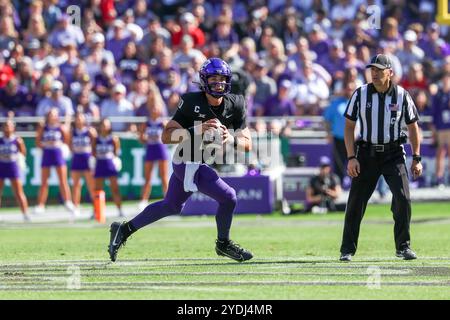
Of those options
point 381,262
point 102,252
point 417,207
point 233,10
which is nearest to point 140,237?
point 102,252

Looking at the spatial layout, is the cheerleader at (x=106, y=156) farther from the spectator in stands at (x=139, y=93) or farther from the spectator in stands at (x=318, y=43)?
the spectator in stands at (x=318, y=43)

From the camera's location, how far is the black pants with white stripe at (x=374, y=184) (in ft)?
36.1

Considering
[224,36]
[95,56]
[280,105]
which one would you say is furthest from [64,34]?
[280,105]

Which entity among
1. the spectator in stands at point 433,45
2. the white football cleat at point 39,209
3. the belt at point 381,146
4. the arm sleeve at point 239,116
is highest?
the spectator in stands at point 433,45

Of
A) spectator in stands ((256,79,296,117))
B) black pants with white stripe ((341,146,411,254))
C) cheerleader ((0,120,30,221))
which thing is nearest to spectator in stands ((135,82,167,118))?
spectator in stands ((256,79,296,117))

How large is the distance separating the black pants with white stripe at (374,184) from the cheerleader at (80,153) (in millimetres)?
9071

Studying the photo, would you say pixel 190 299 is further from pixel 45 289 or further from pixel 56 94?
pixel 56 94

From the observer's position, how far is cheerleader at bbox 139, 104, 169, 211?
19.5 m

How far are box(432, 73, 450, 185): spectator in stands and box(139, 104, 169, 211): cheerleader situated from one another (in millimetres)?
4837

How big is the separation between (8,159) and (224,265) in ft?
30.3

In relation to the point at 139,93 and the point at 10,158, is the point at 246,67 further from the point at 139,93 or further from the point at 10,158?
the point at 10,158

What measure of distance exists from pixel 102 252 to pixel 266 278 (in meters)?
3.40

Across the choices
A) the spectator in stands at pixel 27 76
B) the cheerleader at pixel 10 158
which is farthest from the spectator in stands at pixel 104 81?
the cheerleader at pixel 10 158

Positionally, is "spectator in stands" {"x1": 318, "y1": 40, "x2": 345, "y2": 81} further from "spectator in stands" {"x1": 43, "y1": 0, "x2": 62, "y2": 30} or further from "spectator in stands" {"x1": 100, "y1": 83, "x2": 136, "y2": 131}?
"spectator in stands" {"x1": 43, "y1": 0, "x2": 62, "y2": 30}
